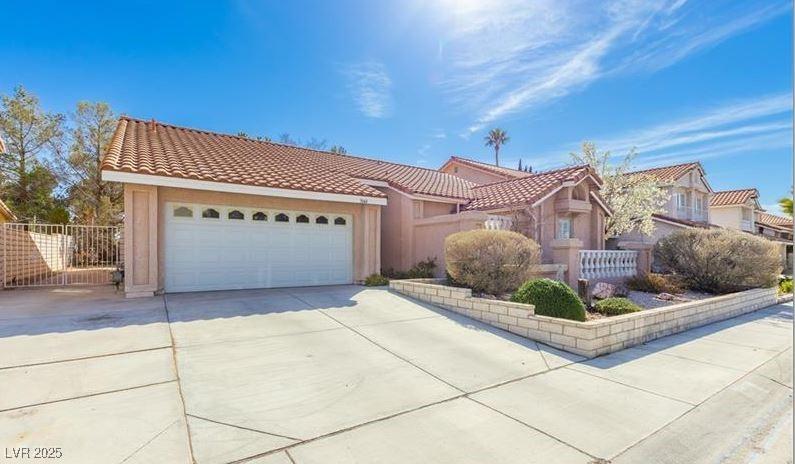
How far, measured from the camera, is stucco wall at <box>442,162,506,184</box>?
25.3 m

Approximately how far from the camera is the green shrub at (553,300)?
7512 millimetres

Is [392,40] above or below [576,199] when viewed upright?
above

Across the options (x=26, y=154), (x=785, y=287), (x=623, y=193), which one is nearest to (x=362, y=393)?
(x=623, y=193)

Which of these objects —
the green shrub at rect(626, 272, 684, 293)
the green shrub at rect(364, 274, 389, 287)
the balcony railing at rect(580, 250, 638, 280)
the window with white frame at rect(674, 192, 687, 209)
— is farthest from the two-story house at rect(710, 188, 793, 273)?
Answer: the green shrub at rect(364, 274, 389, 287)

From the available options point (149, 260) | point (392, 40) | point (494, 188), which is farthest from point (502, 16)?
point (149, 260)

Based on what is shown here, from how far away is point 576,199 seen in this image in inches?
602

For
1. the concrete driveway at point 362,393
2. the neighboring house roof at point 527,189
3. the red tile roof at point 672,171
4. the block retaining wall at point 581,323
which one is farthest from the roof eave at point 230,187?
the red tile roof at point 672,171

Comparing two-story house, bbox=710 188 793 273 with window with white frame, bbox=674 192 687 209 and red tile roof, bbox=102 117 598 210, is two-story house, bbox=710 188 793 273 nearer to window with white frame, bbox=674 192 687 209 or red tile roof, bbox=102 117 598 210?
window with white frame, bbox=674 192 687 209

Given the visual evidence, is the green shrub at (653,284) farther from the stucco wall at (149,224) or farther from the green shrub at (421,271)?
the stucco wall at (149,224)

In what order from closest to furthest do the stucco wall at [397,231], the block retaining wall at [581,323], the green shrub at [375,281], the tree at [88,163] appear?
1. the block retaining wall at [581,323]
2. the green shrub at [375,281]
3. the stucco wall at [397,231]
4. the tree at [88,163]

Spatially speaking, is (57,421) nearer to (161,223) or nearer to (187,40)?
(161,223)

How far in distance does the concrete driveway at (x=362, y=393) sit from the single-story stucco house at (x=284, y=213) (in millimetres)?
2814

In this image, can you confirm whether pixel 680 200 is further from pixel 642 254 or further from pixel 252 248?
pixel 252 248

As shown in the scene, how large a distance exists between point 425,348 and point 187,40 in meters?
13.9
